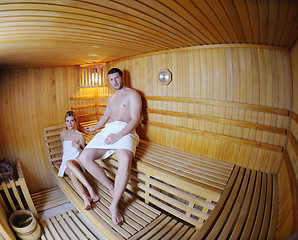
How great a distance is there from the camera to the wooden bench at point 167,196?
1.84 meters

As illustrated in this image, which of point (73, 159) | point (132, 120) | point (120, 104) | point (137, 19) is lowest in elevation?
point (73, 159)

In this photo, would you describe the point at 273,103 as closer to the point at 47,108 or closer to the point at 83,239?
the point at 83,239

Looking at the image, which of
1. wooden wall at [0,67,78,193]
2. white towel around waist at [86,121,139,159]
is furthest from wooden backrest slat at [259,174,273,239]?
wooden wall at [0,67,78,193]

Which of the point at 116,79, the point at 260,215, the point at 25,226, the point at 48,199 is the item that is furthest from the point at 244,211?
the point at 48,199

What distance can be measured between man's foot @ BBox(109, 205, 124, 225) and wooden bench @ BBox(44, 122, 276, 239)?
6 cm

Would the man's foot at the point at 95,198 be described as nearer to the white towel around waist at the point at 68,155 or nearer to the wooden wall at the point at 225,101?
the white towel around waist at the point at 68,155

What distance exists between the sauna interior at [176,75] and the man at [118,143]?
0.56m

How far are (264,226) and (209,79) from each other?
1.87m

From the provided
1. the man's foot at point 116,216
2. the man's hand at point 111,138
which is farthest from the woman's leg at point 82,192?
the man's hand at point 111,138

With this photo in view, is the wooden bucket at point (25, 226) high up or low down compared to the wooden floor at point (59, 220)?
up

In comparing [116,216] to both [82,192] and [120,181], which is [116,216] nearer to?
[120,181]

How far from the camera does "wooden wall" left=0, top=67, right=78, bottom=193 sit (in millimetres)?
3447

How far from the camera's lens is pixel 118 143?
249cm

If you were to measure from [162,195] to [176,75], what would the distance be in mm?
1912
